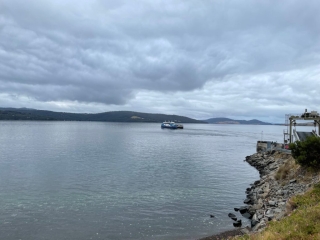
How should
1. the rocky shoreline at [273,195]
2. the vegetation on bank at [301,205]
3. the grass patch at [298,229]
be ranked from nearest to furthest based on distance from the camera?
the grass patch at [298,229], the vegetation on bank at [301,205], the rocky shoreline at [273,195]

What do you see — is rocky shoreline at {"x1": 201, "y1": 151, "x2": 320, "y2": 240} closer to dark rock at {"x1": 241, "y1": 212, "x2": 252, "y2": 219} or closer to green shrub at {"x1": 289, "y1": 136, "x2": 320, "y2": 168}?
dark rock at {"x1": 241, "y1": 212, "x2": 252, "y2": 219}

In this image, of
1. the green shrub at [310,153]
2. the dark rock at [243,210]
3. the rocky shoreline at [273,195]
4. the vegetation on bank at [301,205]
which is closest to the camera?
the vegetation on bank at [301,205]

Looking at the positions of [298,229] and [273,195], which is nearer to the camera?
[298,229]

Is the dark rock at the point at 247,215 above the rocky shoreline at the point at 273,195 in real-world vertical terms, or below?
below

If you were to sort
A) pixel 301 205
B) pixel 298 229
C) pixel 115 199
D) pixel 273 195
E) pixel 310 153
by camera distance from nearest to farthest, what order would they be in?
1. pixel 298 229
2. pixel 301 205
3. pixel 273 195
4. pixel 310 153
5. pixel 115 199

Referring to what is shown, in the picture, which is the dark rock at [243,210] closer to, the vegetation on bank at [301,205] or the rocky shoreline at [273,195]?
the rocky shoreline at [273,195]

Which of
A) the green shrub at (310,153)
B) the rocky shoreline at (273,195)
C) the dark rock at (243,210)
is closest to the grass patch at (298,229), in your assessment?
the rocky shoreline at (273,195)

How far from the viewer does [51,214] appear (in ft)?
73.6

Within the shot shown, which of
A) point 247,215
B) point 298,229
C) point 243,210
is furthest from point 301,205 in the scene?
point 243,210

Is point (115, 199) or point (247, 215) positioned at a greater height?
point (247, 215)

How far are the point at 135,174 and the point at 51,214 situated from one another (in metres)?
17.2

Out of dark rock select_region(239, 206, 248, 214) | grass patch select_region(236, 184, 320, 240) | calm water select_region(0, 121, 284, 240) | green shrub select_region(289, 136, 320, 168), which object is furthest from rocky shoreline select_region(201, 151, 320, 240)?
grass patch select_region(236, 184, 320, 240)

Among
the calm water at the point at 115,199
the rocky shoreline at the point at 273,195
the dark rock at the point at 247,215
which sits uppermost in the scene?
the rocky shoreline at the point at 273,195

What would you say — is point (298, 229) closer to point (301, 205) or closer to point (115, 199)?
point (301, 205)
